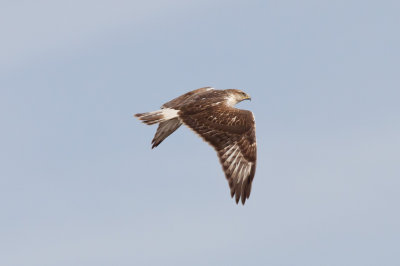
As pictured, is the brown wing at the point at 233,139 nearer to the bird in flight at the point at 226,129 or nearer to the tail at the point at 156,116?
the bird in flight at the point at 226,129

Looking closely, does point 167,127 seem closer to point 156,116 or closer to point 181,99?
point 181,99

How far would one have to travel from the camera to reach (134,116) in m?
27.4

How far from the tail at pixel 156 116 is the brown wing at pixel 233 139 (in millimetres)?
A: 317

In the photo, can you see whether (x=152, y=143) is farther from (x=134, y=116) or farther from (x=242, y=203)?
(x=242, y=203)

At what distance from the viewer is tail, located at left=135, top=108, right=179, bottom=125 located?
27312 mm

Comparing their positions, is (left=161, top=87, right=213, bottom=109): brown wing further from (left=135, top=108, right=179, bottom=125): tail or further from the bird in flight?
(left=135, top=108, right=179, bottom=125): tail

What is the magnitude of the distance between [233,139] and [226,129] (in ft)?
1.16

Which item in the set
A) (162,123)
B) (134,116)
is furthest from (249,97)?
(134,116)

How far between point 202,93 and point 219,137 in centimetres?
386

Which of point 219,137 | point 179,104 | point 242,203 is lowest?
point 242,203

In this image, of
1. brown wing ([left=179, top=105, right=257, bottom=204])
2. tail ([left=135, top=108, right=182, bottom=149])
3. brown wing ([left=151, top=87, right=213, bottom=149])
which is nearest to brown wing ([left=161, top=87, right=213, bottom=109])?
brown wing ([left=151, top=87, right=213, bottom=149])

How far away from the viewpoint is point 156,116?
2739 centimetres

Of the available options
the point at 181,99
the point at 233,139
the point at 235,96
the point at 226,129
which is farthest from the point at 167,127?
the point at 233,139

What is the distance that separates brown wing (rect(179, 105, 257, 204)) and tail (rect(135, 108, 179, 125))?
0.32 m
